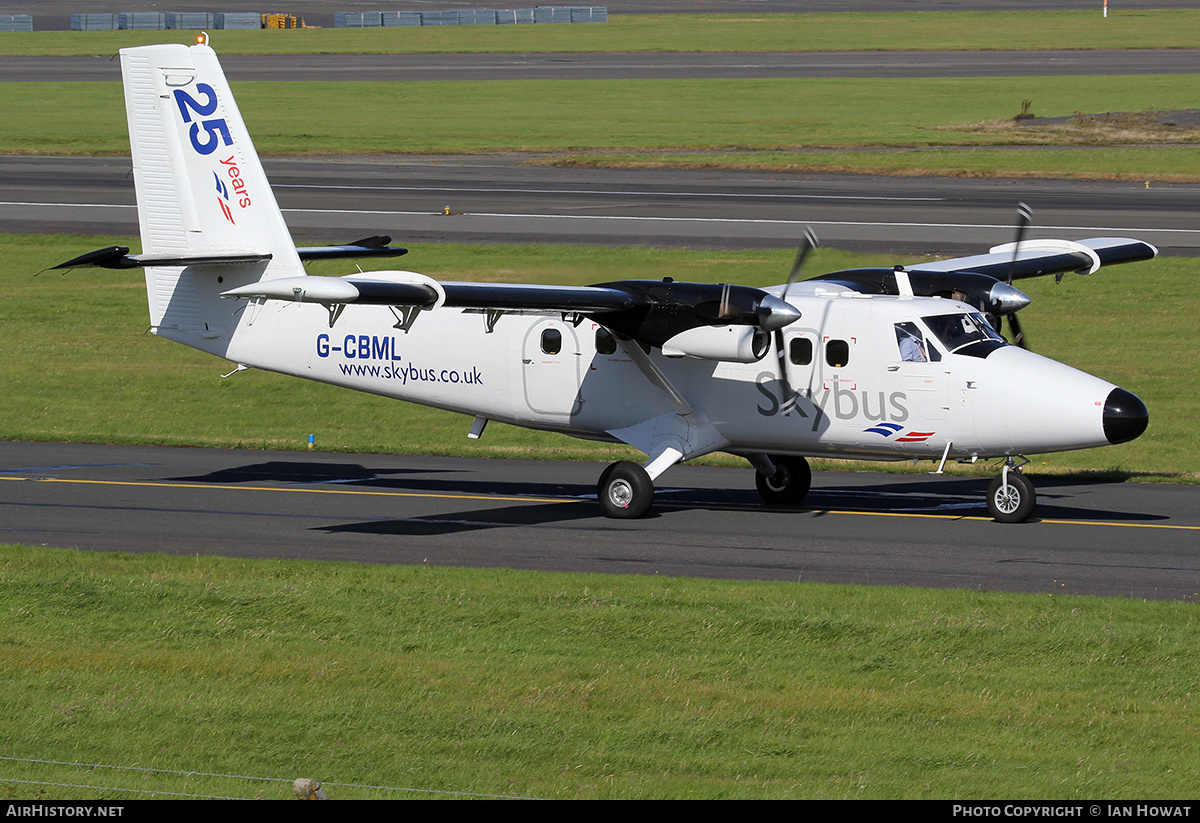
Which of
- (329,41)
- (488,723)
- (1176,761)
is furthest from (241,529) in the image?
(329,41)

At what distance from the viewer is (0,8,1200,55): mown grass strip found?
10375cm

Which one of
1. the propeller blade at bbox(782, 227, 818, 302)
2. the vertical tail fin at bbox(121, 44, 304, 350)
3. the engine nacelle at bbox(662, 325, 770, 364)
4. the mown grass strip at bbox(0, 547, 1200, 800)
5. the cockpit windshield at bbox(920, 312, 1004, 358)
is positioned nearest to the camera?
the mown grass strip at bbox(0, 547, 1200, 800)

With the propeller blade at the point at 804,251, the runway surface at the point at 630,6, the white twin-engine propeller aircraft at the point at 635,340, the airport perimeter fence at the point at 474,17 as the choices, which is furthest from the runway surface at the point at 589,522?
the runway surface at the point at 630,6

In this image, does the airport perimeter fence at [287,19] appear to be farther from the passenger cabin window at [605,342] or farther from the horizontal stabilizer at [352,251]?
the passenger cabin window at [605,342]

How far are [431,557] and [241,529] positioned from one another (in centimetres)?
326

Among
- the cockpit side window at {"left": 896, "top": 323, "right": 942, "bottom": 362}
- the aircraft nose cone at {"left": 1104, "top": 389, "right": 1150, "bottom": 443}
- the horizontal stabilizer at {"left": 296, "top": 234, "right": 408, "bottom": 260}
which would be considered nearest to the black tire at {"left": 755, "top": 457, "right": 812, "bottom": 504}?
the cockpit side window at {"left": 896, "top": 323, "right": 942, "bottom": 362}

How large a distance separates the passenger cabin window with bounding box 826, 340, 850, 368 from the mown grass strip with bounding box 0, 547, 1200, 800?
15.4 feet

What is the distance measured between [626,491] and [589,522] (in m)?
0.70

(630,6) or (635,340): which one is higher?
(630,6)

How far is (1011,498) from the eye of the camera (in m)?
20.2

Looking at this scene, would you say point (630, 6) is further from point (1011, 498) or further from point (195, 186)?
point (1011, 498)

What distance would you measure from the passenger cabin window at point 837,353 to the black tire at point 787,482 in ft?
6.82

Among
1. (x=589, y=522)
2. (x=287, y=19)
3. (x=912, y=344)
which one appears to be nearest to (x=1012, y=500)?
(x=912, y=344)

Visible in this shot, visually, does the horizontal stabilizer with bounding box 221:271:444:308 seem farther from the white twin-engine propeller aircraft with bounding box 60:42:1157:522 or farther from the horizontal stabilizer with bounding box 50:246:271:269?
the horizontal stabilizer with bounding box 50:246:271:269
